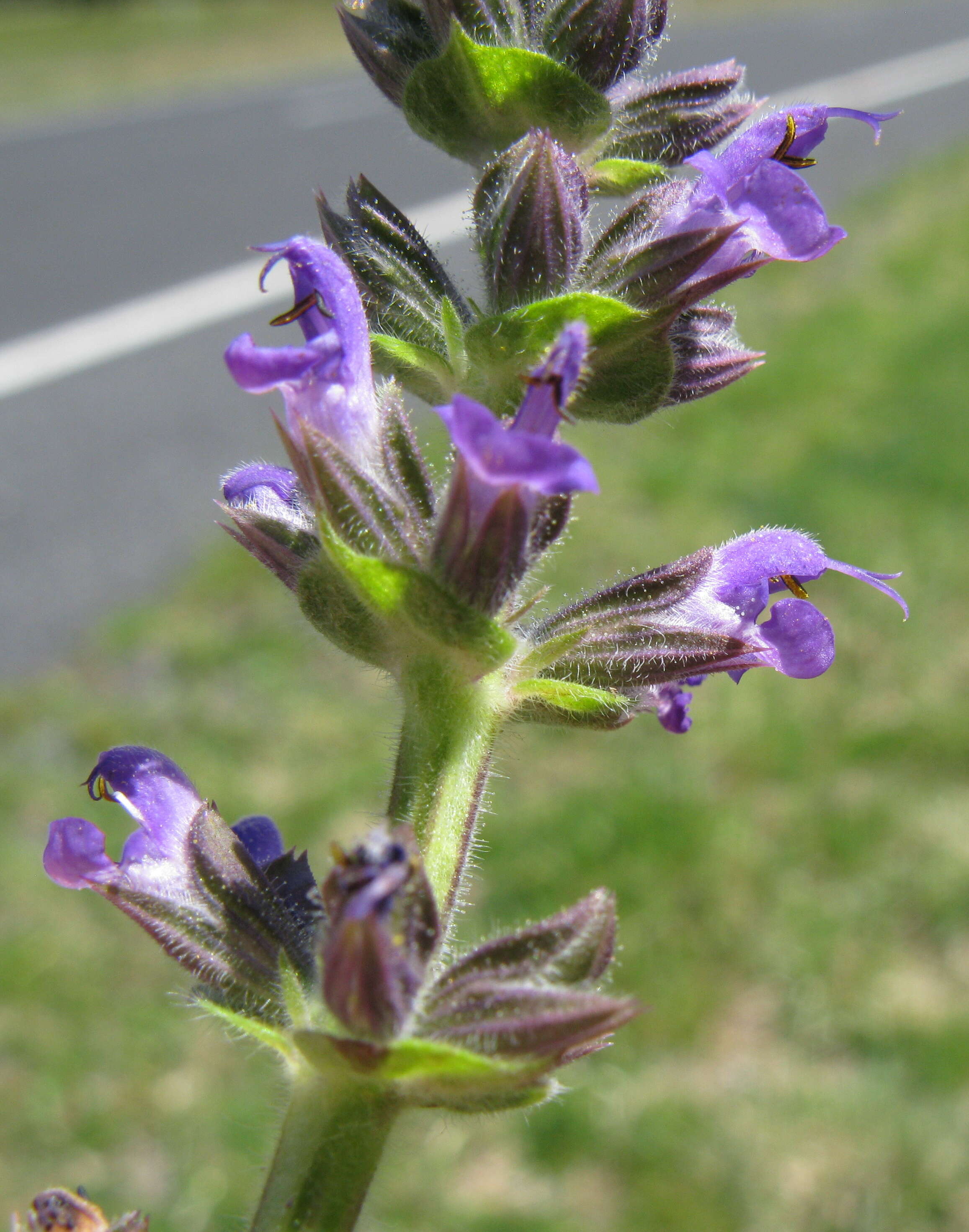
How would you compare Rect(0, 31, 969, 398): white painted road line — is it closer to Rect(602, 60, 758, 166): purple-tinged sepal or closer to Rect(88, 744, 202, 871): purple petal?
Rect(602, 60, 758, 166): purple-tinged sepal

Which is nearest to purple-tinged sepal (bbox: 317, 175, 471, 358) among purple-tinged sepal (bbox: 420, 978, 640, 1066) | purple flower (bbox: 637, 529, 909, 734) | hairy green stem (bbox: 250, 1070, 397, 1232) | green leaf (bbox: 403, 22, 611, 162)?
green leaf (bbox: 403, 22, 611, 162)

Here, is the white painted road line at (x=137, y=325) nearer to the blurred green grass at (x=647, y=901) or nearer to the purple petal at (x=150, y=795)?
the blurred green grass at (x=647, y=901)

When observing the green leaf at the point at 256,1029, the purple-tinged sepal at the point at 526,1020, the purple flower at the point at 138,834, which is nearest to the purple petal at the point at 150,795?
the purple flower at the point at 138,834

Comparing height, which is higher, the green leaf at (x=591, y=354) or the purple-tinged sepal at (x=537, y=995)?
the green leaf at (x=591, y=354)

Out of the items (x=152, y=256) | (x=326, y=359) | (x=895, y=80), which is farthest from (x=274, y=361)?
(x=895, y=80)

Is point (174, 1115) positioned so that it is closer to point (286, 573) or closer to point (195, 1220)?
point (195, 1220)
